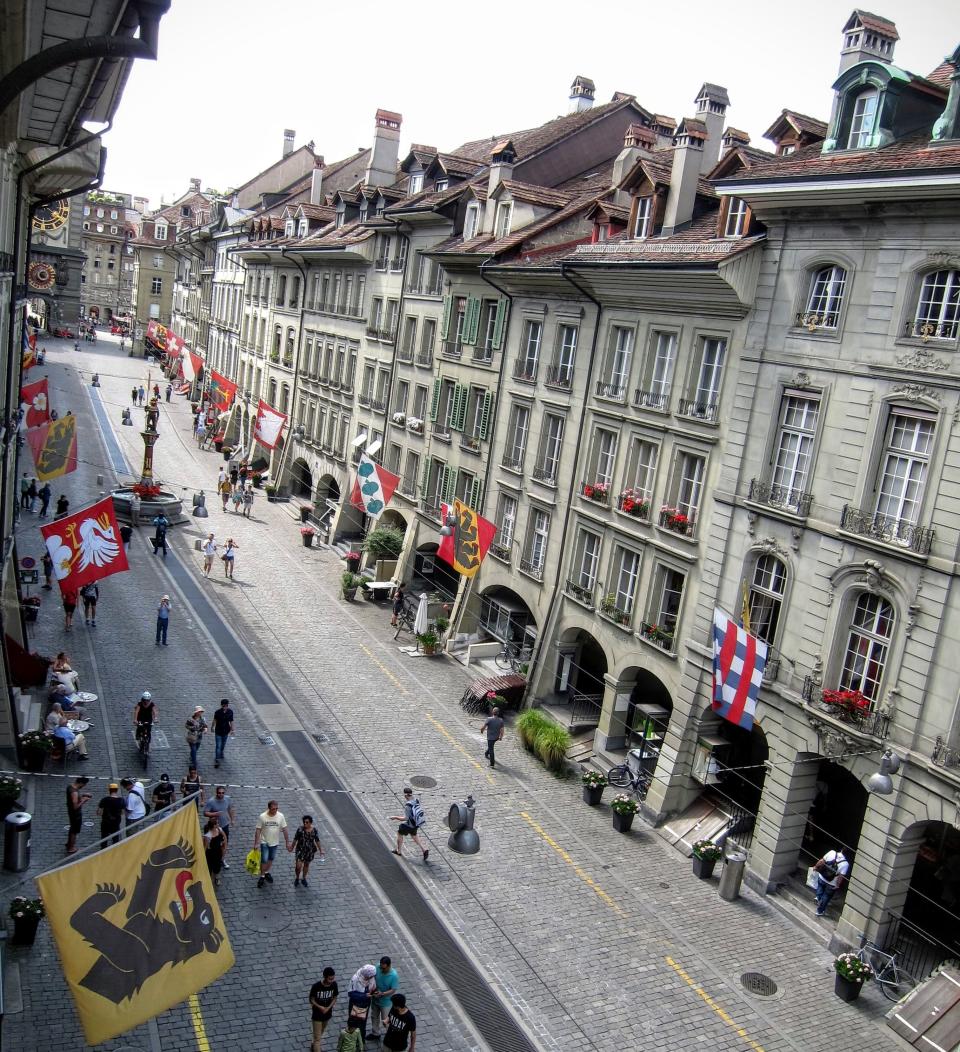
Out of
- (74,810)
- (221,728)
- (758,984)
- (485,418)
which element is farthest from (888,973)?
(485,418)

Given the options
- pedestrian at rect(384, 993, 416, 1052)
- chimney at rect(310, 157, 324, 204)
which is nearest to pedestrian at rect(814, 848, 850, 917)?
pedestrian at rect(384, 993, 416, 1052)

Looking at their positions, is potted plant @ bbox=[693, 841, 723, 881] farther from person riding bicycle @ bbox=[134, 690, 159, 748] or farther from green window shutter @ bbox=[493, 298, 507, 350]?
green window shutter @ bbox=[493, 298, 507, 350]

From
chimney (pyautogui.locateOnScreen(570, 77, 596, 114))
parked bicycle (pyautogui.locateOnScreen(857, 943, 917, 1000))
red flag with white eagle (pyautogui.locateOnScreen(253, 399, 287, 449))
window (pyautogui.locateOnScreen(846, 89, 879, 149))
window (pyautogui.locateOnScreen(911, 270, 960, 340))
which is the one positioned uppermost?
chimney (pyautogui.locateOnScreen(570, 77, 596, 114))

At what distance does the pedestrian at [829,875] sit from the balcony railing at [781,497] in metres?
8.14

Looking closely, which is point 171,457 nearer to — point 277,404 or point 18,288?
point 277,404

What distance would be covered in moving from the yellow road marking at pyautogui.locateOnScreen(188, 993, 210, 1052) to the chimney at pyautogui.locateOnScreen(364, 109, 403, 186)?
47.4 m

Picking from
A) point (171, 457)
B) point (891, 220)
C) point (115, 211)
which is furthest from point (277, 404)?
point (115, 211)

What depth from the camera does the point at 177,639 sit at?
35625 millimetres

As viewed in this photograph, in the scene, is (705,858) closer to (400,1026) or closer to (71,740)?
(400,1026)

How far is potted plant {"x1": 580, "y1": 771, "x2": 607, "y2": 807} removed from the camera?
92.0 feet

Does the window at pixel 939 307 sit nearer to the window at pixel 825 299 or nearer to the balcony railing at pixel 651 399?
the window at pixel 825 299

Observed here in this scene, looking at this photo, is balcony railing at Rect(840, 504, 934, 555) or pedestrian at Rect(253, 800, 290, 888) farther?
pedestrian at Rect(253, 800, 290, 888)

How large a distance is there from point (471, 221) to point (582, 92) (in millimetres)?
11786

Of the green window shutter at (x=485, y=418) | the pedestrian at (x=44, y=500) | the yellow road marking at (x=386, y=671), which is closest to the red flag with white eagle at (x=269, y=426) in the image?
the pedestrian at (x=44, y=500)
